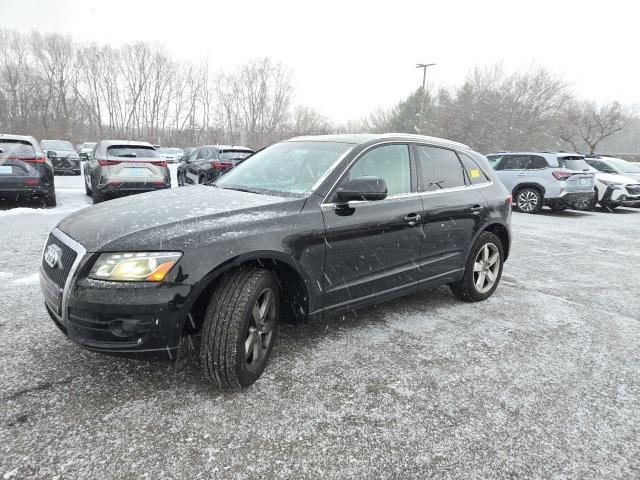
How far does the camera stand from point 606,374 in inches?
111

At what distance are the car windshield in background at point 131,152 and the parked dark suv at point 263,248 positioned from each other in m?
6.16

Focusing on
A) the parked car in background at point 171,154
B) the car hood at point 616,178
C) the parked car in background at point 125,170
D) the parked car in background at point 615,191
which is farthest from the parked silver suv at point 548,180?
the parked car in background at point 171,154

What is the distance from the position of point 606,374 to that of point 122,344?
303cm

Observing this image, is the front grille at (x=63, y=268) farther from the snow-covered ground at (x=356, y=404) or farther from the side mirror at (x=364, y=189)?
A: the side mirror at (x=364, y=189)

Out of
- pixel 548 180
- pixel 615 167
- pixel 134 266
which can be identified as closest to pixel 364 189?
pixel 134 266

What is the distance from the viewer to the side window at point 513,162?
38.3 ft

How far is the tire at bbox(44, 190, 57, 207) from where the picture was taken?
8.52 meters

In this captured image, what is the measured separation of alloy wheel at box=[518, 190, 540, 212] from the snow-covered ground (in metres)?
8.34

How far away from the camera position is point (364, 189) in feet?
8.94

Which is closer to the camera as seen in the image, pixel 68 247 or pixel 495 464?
pixel 495 464

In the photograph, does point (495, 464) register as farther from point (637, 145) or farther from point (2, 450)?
point (637, 145)

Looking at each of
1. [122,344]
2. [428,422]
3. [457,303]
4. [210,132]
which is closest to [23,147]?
[122,344]

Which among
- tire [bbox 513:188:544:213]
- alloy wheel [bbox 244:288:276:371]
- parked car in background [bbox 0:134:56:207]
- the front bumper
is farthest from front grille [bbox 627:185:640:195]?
parked car in background [bbox 0:134:56:207]

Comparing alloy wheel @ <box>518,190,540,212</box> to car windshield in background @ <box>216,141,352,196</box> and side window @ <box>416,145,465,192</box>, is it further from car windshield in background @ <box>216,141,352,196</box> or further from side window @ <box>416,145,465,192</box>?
car windshield in background @ <box>216,141,352,196</box>
